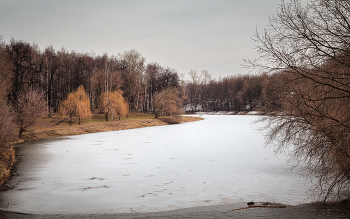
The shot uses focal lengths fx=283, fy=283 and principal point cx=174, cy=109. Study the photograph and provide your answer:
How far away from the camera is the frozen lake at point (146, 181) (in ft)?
30.6

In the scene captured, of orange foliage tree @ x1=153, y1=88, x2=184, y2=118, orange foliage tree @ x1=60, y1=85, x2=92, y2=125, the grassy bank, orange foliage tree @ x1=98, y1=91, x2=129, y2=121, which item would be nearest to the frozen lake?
the grassy bank

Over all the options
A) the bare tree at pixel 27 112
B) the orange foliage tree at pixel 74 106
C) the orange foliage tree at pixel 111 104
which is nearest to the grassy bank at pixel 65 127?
the bare tree at pixel 27 112

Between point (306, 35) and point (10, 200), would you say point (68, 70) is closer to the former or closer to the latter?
point (10, 200)

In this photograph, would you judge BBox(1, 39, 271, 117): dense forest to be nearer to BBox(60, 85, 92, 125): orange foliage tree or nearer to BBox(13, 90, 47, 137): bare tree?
BBox(60, 85, 92, 125): orange foliage tree

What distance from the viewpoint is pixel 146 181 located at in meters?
12.2

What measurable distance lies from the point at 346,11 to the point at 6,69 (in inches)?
1463

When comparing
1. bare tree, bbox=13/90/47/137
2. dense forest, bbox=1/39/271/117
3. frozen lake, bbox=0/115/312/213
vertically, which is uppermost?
dense forest, bbox=1/39/271/117

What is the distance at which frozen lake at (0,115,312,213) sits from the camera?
9.34 metres

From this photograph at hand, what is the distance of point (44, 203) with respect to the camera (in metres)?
9.26

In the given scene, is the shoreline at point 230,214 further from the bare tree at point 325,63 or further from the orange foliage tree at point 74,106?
the orange foliage tree at point 74,106

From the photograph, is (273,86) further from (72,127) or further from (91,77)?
(91,77)

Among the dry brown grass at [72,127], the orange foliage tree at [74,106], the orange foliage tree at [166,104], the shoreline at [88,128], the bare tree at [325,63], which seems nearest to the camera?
the bare tree at [325,63]

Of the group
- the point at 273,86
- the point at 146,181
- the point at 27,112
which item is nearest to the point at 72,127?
the point at 27,112

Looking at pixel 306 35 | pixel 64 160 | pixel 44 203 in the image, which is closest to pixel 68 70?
pixel 64 160
